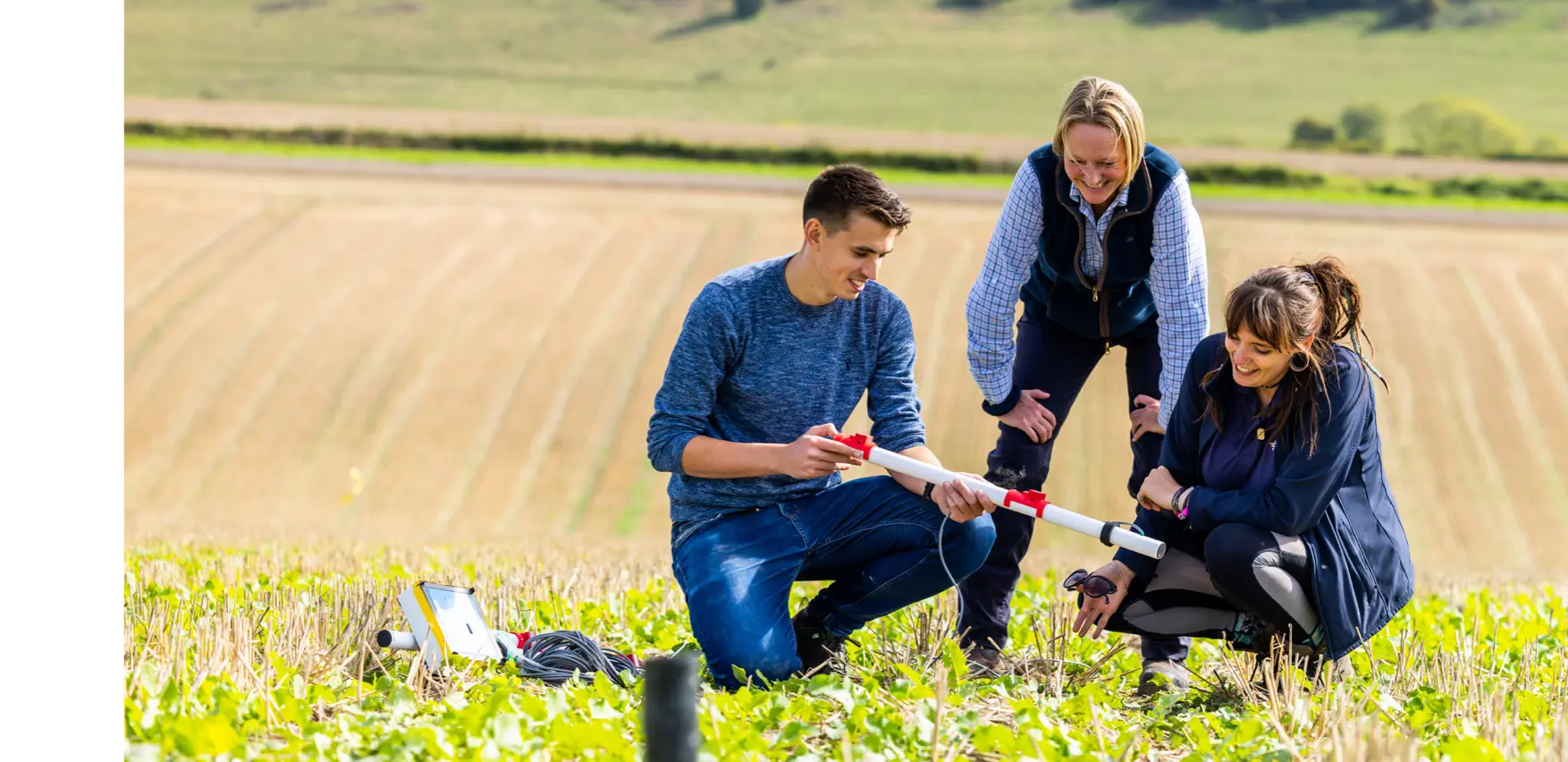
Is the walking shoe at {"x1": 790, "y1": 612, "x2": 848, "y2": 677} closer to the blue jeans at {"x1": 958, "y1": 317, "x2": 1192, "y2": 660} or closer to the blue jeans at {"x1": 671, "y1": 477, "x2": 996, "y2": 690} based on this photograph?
the blue jeans at {"x1": 671, "y1": 477, "x2": 996, "y2": 690}

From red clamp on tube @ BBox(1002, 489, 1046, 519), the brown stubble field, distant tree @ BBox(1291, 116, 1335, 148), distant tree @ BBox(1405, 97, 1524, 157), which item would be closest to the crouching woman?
red clamp on tube @ BBox(1002, 489, 1046, 519)

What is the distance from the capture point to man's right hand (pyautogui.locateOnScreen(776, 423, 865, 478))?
4.15 meters

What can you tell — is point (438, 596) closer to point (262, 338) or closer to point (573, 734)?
point (573, 734)

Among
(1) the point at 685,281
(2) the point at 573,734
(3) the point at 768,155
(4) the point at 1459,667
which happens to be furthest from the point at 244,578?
(3) the point at 768,155

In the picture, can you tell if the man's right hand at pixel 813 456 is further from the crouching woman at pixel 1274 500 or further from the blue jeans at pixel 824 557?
the crouching woman at pixel 1274 500

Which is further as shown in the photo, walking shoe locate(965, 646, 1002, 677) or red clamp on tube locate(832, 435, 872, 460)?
walking shoe locate(965, 646, 1002, 677)

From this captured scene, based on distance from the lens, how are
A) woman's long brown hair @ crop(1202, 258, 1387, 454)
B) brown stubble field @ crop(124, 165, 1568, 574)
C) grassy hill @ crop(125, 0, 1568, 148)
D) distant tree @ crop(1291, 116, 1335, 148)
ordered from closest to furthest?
woman's long brown hair @ crop(1202, 258, 1387, 454)
brown stubble field @ crop(124, 165, 1568, 574)
distant tree @ crop(1291, 116, 1335, 148)
grassy hill @ crop(125, 0, 1568, 148)

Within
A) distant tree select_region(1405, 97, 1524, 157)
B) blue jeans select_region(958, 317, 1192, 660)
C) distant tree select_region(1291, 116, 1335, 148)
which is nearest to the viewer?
blue jeans select_region(958, 317, 1192, 660)

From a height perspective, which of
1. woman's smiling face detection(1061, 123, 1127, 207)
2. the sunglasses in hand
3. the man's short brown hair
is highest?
woman's smiling face detection(1061, 123, 1127, 207)

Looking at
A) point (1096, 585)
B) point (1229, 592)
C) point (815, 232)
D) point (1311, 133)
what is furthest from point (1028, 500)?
point (1311, 133)

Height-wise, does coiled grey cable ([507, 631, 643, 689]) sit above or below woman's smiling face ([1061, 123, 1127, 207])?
below

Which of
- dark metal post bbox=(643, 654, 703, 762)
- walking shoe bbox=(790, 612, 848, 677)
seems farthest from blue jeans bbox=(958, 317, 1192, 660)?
dark metal post bbox=(643, 654, 703, 762)

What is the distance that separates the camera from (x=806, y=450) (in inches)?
163

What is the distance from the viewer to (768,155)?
38.0 m
